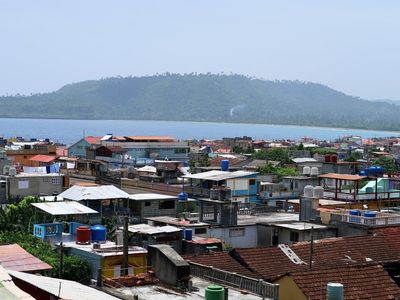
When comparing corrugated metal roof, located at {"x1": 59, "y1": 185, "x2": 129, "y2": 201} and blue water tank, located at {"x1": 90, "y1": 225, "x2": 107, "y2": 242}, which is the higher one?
corrugated metal roof, located at {"x1": 59, "y1": 185, "x2": 129, "y2": 201}

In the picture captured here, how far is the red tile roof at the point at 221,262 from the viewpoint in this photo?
19.5 meters

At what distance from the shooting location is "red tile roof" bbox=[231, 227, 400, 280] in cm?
2042

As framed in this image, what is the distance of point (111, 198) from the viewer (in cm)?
3144

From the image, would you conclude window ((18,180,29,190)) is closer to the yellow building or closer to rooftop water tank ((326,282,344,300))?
the yellow building

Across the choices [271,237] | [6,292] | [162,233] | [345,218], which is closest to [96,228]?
[162,233]

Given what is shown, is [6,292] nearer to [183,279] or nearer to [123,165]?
[183,279]

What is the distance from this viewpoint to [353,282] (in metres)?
17.4

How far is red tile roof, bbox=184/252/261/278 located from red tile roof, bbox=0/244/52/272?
152 inches

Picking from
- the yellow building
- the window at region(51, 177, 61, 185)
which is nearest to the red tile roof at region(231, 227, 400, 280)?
the yellow building

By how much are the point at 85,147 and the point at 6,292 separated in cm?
6237

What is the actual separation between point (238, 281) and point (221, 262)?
3.86 metres

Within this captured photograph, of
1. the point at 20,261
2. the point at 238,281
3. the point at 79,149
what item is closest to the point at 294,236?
the point at 238,281

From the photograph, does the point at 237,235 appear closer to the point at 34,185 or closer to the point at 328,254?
the point at 328,254

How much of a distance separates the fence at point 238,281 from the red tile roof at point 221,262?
1.47 meters
